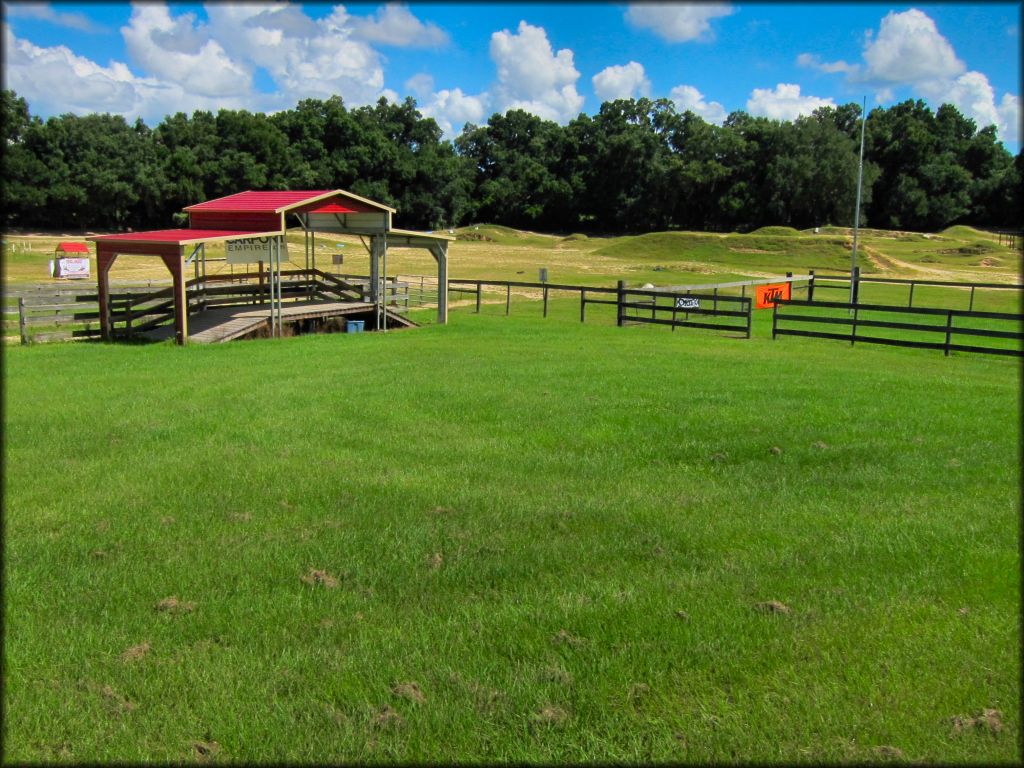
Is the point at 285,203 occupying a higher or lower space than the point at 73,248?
higher

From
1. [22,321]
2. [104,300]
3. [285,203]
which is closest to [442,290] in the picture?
[285,203]

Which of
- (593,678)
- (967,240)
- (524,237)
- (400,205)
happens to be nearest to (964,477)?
(593,678)

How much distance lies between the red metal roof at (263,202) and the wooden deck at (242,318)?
276 cm

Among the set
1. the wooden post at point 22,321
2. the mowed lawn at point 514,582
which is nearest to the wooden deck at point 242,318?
the wooden post at point 22,321

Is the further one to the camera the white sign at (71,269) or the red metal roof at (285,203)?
the white sign at (71,269)

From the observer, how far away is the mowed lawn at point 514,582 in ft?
11.5

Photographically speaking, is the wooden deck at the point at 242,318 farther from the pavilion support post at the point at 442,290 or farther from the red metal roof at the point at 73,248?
the red metal roof at the point at 73,248

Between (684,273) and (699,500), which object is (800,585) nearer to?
(699,500)

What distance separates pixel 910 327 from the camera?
18.0m

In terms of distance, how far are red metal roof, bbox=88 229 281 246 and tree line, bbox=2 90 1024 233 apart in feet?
162

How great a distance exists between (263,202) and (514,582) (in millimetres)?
21013

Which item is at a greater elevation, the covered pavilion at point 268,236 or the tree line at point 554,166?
the tree line at point 554,166

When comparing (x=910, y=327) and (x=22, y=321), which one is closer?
(x=910, y=327)

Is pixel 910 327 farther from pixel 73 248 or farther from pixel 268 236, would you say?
pixel 73 248
